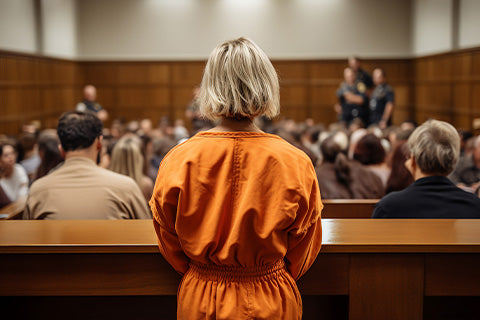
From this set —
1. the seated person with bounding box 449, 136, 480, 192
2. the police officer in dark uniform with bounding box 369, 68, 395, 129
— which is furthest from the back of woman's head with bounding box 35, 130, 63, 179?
the police officer in dark uniform with bounding box 369, 68, 395, 129

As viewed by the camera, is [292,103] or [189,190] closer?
[189,190]

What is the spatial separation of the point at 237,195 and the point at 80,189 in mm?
1423

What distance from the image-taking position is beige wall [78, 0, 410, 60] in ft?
43.5

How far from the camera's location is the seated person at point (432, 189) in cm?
277

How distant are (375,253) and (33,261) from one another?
4.29ft

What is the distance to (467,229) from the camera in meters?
2.32

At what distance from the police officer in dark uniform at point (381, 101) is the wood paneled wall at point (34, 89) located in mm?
6519

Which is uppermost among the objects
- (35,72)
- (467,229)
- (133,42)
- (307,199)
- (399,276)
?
(133,42)

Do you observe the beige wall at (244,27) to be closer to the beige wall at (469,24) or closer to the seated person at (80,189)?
the beige wall at (469,24)

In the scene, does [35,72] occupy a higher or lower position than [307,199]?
higher

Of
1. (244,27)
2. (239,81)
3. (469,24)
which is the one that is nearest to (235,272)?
(239,81)

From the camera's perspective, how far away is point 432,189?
111 inches

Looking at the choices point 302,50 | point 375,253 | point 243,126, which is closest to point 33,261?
point 243,126

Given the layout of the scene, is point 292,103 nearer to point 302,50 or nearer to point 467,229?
point 302,50
